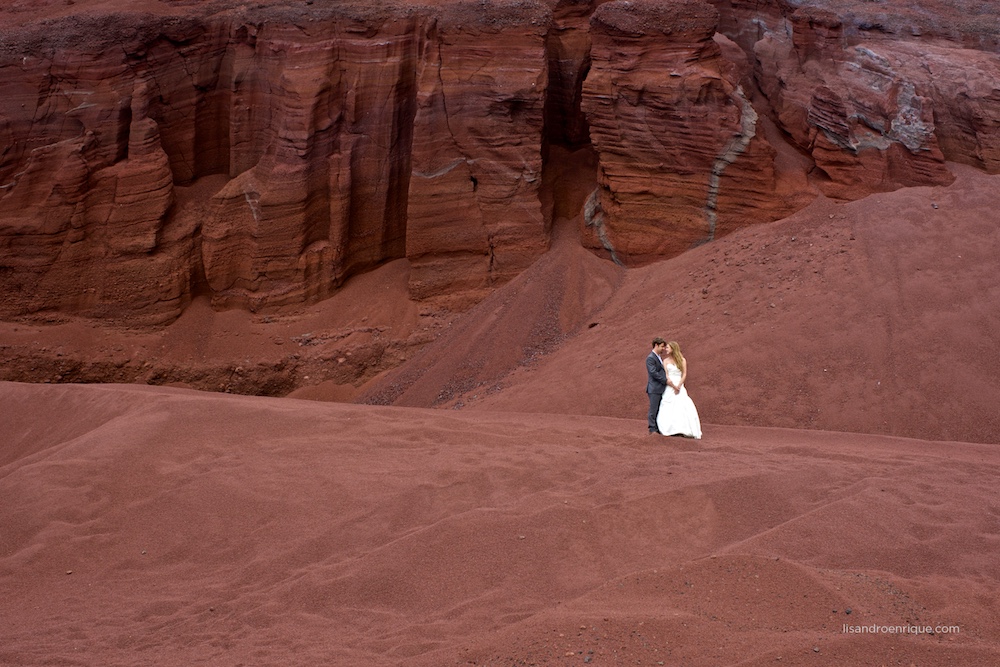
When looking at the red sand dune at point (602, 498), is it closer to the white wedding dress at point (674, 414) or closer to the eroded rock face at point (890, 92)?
the white wedding dress at point (674, 414)

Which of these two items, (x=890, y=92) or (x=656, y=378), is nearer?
(x=656, y=378)

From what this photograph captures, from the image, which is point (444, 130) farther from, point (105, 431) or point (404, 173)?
point (105, 431)

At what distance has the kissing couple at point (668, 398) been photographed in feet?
27.5

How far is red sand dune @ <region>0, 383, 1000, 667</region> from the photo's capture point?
15.9 feet

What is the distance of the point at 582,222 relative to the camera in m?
15.1

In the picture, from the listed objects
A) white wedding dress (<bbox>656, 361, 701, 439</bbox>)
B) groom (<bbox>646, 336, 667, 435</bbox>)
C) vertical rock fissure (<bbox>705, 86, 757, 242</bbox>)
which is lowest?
white wedding dress (<bbox>656, 361, 701, 439</bbox>)

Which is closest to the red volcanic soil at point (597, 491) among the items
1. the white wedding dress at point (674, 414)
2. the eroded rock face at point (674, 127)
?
the white wedding dress at point (674, 414)

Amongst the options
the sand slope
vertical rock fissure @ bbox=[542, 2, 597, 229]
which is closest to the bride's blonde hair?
the sand slope

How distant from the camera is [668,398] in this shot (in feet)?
27.6

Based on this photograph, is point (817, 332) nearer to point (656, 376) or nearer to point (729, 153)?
point (656, 376)

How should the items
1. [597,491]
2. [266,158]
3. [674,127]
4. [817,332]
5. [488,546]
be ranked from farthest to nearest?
[266,158] < [674,127] < [817,332] < [597,491] < [488,546]

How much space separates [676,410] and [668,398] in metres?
0.13

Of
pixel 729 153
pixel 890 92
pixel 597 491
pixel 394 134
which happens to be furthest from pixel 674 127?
pixel 597 491

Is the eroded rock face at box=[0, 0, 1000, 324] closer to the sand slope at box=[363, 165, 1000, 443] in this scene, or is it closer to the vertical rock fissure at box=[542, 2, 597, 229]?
the vertical rock fissure at box=[542, 2, 597, 229]
